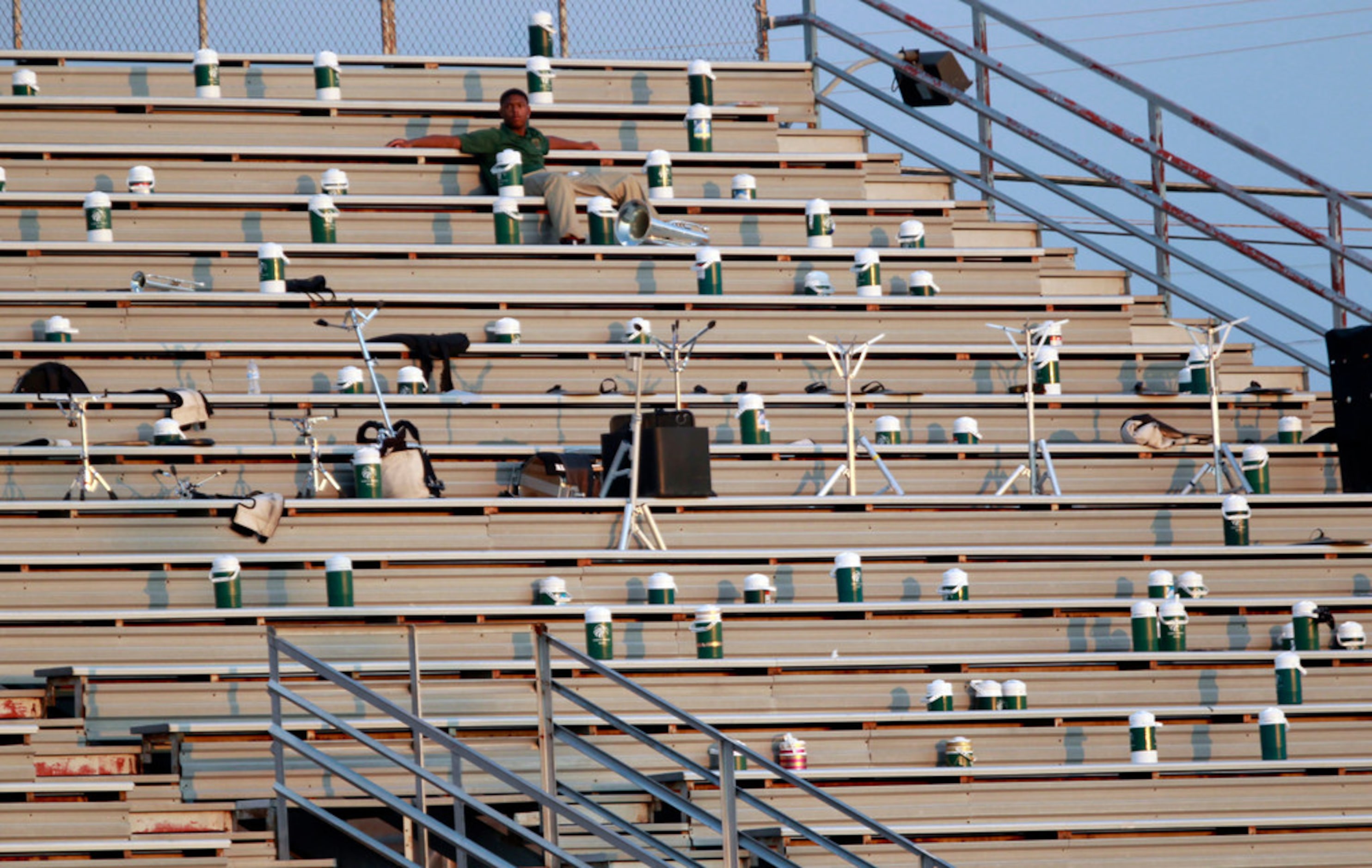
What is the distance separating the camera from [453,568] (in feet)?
24.9

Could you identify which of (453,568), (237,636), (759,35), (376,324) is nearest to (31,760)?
(237,636)

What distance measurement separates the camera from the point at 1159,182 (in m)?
9.83

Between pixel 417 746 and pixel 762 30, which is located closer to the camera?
pixel 417 746

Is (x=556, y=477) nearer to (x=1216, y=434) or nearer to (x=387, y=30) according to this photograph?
(x=1216, y=434)

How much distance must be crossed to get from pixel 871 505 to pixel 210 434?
2640 mm

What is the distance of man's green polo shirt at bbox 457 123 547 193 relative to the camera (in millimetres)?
9398

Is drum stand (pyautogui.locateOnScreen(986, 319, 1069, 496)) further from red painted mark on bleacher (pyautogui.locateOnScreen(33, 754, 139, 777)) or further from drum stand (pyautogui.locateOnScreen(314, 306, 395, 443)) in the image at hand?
red painted mark on bleacher (pyautogui.locateOnScreen(33, 754, 139, 777))

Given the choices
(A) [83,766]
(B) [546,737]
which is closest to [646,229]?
(A) [83,766]

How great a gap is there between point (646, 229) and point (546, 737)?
4.11 metres

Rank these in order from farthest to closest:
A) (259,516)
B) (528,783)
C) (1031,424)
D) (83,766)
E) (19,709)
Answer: (1031,424), (259,516), (19,709), (83,766), (528,783)

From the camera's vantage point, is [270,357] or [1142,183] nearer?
[270,357]

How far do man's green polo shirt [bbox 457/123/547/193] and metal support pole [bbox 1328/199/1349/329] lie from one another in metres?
3.65

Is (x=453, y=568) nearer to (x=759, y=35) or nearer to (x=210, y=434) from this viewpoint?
(x=210, y=434)

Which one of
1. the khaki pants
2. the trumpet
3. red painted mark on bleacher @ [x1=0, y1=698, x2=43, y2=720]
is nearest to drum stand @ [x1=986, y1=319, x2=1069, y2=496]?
the khaki pants
